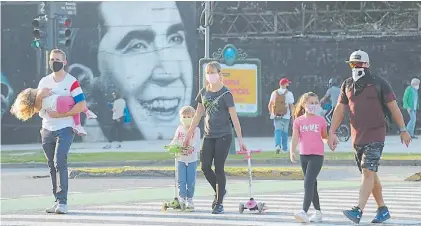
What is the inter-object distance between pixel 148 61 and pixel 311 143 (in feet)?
66.8

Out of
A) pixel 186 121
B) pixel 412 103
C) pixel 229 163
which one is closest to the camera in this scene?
pixel 186 121

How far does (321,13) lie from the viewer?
3086cm

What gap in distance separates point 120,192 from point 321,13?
57.0ft

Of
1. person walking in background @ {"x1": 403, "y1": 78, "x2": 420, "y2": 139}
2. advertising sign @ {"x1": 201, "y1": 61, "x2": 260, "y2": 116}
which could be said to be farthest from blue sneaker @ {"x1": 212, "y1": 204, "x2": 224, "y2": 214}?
person walking in background @ {"x1": 403, "y1": 78, "x2": 420, "y2": 139}

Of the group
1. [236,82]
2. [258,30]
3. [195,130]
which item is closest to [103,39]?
[258,30]

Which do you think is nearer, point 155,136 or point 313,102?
point 313,102

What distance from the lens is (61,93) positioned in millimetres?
11758

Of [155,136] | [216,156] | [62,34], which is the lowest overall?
[155,136]

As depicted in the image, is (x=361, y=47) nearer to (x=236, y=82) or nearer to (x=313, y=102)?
(x=236, y=82)

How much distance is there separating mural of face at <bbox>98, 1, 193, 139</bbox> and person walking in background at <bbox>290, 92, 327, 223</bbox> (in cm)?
1979

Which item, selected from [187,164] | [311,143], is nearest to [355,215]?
[311,143]

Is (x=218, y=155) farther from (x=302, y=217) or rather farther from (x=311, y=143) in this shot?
(x=302, y=217)

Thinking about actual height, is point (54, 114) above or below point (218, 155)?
above

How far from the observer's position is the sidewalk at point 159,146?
2514 cm
